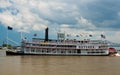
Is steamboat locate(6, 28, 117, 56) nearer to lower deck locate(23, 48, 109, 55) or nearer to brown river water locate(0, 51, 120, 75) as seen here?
lower deck locate(23, 48, 109, 55)

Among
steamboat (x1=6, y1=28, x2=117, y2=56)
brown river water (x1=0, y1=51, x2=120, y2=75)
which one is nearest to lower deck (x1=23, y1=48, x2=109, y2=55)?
steamboat (x1=6, y1=28, x2=117, y2=56)

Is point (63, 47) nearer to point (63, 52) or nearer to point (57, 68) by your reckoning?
point (63, 52)

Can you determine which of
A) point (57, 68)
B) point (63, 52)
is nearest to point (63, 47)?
point (63, 52)

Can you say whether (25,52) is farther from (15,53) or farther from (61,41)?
(61,41)

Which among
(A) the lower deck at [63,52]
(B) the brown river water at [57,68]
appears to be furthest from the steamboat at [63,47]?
(B) the brown river water at [57,68]

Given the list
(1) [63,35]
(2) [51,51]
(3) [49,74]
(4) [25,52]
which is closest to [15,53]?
(4) [25,52]

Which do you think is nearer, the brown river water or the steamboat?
the brown river water

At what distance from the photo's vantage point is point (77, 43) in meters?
113

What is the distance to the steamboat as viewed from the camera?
107m

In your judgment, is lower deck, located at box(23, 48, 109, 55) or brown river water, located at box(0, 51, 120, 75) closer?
brown river water, located at box(0, 51, 120, 75)

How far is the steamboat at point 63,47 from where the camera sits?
350ft

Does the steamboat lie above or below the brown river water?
above

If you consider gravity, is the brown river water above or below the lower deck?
below

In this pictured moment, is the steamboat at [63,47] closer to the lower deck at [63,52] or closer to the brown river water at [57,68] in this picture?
the lower deck at [63,52]
